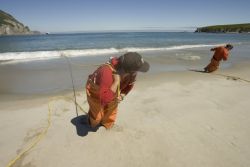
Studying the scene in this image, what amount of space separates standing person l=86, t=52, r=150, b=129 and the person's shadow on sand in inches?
13.6

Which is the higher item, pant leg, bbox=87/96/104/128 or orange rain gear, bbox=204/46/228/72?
pant leg, bbox=87/96/104/128

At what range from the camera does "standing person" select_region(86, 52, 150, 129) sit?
10.0ft

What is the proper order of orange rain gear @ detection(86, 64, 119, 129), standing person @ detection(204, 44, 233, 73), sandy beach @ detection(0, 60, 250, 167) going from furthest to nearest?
1. standing person @ detection(204, 44, 233, 73)
2. orange rain gear @ detection(86, 64, 119, 129)
3. sandy beach @ detection(0, 60, 250, 167)

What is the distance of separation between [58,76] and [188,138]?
6.15m

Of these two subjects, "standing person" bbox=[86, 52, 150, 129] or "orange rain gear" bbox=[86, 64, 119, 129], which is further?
"orange rain gear" bbox=[86, 64, 119, 129]

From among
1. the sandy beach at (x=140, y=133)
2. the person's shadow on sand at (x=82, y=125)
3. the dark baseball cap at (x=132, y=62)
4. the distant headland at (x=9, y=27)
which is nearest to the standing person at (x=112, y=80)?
the dark baseball cap at (x=132, y=62)

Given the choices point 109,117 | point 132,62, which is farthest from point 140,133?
point 132,62

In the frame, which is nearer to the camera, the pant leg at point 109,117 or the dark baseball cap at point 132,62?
the dark baseball cap at point 132,62

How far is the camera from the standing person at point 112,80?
3.06 metres

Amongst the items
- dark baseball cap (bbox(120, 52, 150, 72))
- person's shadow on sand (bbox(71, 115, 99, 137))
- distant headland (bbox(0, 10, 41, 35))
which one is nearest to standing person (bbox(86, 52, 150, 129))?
dark baseball cap (bbox(120, 52, 150, 72))

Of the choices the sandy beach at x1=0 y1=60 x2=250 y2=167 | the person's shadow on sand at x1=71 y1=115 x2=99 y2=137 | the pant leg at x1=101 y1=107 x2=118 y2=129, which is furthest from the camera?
the person's shadow on sand at x1=71 y1=115 x2=99 y2=137

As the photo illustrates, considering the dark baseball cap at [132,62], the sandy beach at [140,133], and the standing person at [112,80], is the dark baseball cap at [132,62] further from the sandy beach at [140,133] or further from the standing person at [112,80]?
the sandy beach at [140,133]

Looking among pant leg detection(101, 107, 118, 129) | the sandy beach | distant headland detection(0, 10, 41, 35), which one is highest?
pant leg detection(101, 107, 118, 129)

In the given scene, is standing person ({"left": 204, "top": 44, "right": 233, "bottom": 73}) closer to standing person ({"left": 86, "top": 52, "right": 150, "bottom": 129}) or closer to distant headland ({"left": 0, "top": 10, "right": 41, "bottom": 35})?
standing person ({"left": 86, "top": 52, "right": 150, "bottom": 129})
